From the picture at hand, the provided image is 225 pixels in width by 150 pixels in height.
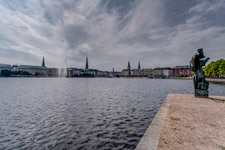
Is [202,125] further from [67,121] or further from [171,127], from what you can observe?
[67,121]

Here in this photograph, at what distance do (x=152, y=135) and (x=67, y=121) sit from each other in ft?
22.5

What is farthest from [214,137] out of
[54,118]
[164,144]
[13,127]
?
[13,127]

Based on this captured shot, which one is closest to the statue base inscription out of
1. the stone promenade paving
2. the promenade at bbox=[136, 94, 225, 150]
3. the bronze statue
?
the bronze statue

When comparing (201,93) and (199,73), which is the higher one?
(199,73)

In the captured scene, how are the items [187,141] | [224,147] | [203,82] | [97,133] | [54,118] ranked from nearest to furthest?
1. [224,147]
2. [187,141]
3. [97,133]
4. [54,118]
5. [203,82]

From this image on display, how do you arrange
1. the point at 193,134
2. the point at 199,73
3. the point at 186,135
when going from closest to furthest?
the point at 186,135, the point at 193,134, the point at 199,73

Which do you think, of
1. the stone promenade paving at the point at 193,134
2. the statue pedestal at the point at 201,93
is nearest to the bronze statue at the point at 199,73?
the statue pedestal at the point at 201,93

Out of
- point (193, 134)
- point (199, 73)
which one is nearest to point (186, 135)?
point (193, 134)

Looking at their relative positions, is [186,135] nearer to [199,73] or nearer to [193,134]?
[193,134]

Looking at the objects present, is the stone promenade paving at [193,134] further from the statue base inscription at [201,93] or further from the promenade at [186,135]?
the statue base inscription at [201,93]

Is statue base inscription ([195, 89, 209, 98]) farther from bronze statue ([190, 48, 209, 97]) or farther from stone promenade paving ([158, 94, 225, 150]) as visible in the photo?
stone promenade paving ([158, 94, 225, 150])

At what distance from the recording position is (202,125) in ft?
20.7

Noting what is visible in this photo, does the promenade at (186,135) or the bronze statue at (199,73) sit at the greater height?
the bronze statue at (199,73)

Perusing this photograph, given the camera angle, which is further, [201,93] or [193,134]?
[201,93]
